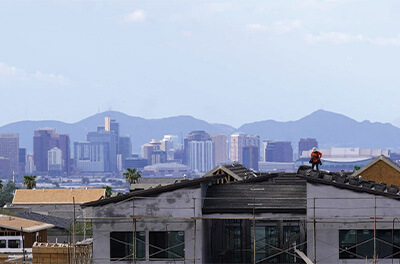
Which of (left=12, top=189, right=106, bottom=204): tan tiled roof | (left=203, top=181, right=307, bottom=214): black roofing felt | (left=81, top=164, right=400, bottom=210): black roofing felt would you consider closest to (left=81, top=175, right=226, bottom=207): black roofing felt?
(left=81, top=164, right=400, bottom=210): black roofing felt

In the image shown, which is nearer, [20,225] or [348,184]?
[348,184]

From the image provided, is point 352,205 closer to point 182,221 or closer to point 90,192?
point 182,221

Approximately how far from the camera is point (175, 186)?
31875 mm

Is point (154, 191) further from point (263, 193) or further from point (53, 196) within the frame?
point (53, 196)

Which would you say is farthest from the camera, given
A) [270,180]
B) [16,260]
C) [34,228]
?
[34,228]

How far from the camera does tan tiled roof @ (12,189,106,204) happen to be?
14925cm

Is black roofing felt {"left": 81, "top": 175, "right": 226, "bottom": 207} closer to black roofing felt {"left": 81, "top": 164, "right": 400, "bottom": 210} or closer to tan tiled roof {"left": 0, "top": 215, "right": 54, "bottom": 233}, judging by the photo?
black roofing felt {"left": 81, "top": 164, "right": 400, "bottom": 210}

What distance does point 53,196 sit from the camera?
508 ft

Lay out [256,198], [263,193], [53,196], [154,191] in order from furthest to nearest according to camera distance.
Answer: [53,196] → [263,193] → [256,198] → [154,191]

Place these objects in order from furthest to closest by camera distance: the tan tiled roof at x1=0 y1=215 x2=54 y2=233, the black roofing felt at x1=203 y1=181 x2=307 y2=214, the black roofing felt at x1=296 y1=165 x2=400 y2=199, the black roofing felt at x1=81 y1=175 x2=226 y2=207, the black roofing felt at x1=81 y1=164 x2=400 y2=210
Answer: the tan tiled roof at x1=0 y1=215 x2=54 y2=233 < the black roofing felt at x1=203 y1=181 x2=307 y2=214 < the black roofing felt at x1=81 y1=175 x2=226 y2=207 < the black roofing felt at x1=81 y1=164 x2=400 y2=210 < the black roofing felt at x1=296 y1=165 x2=400 y2=199

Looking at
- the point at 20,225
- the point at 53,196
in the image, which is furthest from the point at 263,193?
the point at 53,196

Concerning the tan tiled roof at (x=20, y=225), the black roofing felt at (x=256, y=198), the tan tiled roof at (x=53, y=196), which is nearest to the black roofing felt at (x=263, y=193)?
the black roofing felt at (x=256, y=198)

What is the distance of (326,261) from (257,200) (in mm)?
2772

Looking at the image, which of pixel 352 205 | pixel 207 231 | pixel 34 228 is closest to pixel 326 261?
pixel 352 205
